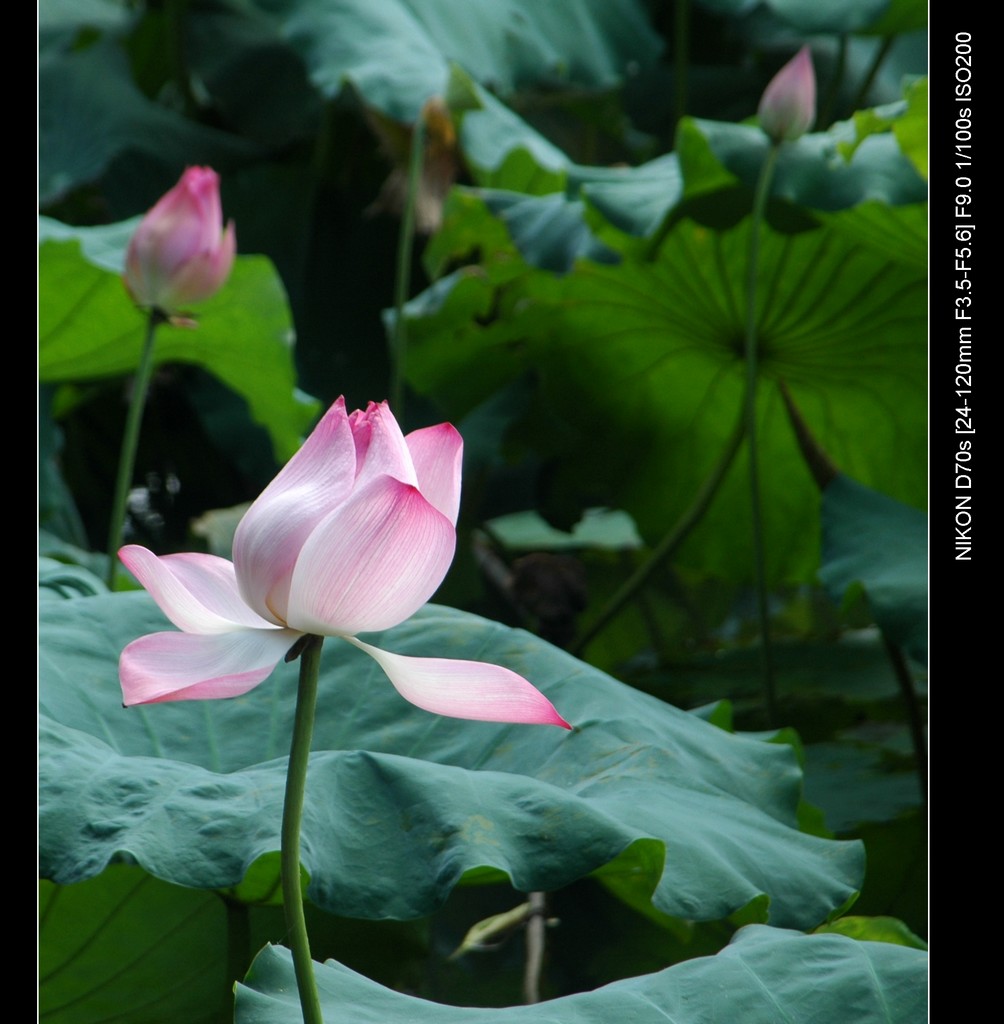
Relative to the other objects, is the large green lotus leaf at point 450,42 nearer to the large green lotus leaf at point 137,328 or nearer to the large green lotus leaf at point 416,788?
the large green lotus leaf at point 137,328

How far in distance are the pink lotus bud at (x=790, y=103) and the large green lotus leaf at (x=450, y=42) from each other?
452 mm

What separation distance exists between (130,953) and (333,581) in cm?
49

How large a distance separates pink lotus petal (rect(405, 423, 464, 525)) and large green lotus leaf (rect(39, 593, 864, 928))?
193 millimetres

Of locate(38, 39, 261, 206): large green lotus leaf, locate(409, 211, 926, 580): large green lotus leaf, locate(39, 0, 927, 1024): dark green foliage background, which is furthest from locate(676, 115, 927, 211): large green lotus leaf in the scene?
locate(38, 39, 261, 206): large green lotus leaf

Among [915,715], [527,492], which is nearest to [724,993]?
[915,715]

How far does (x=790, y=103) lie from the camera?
1.14 m

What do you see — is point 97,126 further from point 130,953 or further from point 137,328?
point 130,953

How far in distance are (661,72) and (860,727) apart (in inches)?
59.7

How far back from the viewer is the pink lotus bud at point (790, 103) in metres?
1.14

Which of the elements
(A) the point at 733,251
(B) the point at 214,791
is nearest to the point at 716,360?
(A) the point at 733,251

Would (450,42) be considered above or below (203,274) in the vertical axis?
above

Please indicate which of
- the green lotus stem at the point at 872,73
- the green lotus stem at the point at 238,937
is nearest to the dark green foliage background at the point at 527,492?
the green lotus stem at the point at 238,937

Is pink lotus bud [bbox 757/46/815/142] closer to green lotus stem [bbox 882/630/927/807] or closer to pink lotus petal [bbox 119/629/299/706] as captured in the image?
green lotus stem [bbox 882/630/927/807]
